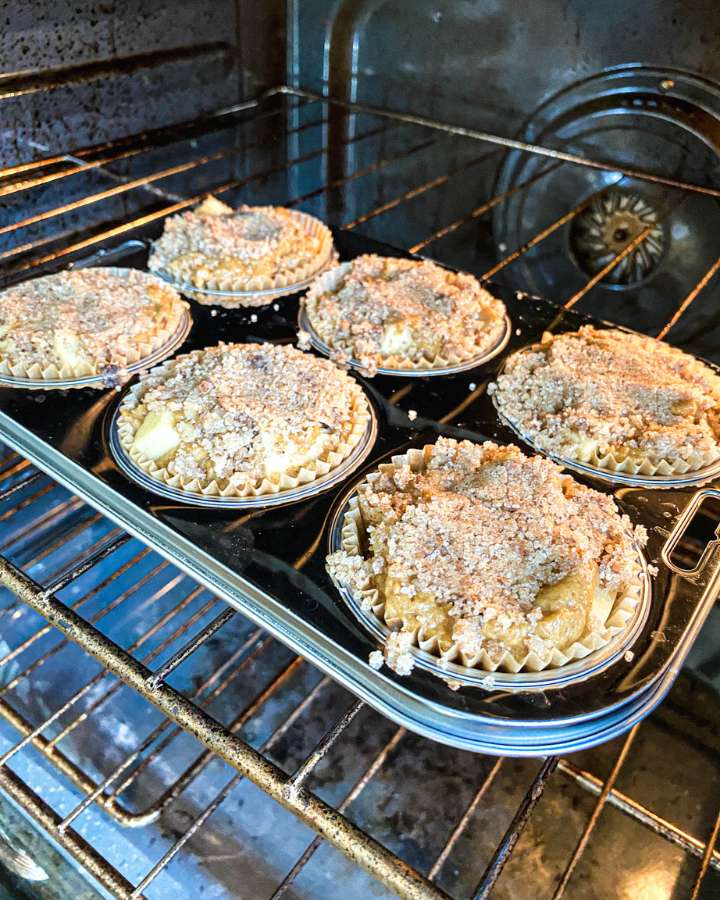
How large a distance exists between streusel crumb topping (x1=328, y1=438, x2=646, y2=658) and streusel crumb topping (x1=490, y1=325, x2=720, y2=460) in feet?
0.57

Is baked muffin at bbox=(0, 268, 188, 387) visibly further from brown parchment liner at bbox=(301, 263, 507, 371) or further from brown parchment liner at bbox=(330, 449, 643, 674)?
brown parchment liner at bbox=(330, 449, 643, 674)

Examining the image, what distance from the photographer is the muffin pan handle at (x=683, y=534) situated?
4.66 ft

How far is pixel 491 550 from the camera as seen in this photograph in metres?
1.37

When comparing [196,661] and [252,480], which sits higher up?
[252,480]

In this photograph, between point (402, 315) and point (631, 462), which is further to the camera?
point (402, 315)

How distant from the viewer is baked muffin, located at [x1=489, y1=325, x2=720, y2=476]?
1647 mm

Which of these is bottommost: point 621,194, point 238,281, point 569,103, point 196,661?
point 196,661

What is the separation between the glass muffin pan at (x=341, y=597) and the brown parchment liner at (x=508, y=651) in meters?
0.03

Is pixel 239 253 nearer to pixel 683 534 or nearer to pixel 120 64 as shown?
pixel 120 64

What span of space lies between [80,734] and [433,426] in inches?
45.6

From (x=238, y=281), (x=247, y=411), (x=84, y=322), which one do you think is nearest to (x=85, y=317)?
(x=84, y=322)

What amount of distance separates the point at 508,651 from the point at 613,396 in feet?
2.56

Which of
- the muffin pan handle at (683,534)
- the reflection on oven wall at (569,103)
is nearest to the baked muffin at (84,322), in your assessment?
the reflection on oven wall at (569,103)

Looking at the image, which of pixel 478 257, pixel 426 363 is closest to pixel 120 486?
pixel 426 363
